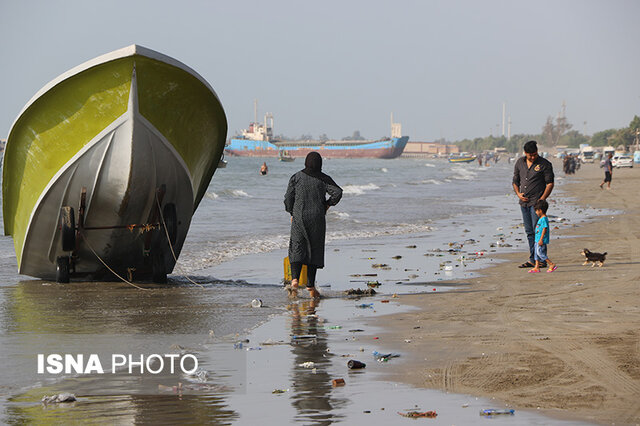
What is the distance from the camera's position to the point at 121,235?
10.7m

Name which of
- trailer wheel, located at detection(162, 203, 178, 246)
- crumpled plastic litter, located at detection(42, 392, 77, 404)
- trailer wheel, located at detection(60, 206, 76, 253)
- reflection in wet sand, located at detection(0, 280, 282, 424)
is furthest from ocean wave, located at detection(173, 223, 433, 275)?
crumpled plastic litter, located at detection(42, 392, 77, 404)

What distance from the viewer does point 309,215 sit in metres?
9.10

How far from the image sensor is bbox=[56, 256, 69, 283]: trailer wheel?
35.8 feet

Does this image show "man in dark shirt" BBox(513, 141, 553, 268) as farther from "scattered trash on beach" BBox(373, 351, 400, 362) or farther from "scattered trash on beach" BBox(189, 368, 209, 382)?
"scattered trash on beach" BBox(189, 368, 209, 382)

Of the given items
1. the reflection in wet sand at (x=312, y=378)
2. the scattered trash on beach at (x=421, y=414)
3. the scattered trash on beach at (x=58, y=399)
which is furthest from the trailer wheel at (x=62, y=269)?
the scattered trash on beach at (x=421, y=414)

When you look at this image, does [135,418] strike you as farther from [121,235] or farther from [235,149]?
[235,149]

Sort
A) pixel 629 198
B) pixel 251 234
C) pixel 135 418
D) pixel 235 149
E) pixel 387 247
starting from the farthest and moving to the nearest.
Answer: pixel 235 149 → pixel 629 198 → pixel 251 234 → pixel 387 247 → pixel 135 418

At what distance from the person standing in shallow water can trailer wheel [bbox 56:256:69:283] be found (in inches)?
134

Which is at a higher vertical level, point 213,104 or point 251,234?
point 213,104

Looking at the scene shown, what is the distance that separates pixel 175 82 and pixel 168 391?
17.9 ft

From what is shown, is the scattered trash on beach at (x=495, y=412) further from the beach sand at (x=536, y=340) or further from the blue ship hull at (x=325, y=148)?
the blue ship hull at (x=325, y=148)

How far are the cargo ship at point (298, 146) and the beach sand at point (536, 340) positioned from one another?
161 m

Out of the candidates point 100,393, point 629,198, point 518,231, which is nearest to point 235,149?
point 629,198

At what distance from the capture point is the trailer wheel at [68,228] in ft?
33.8
